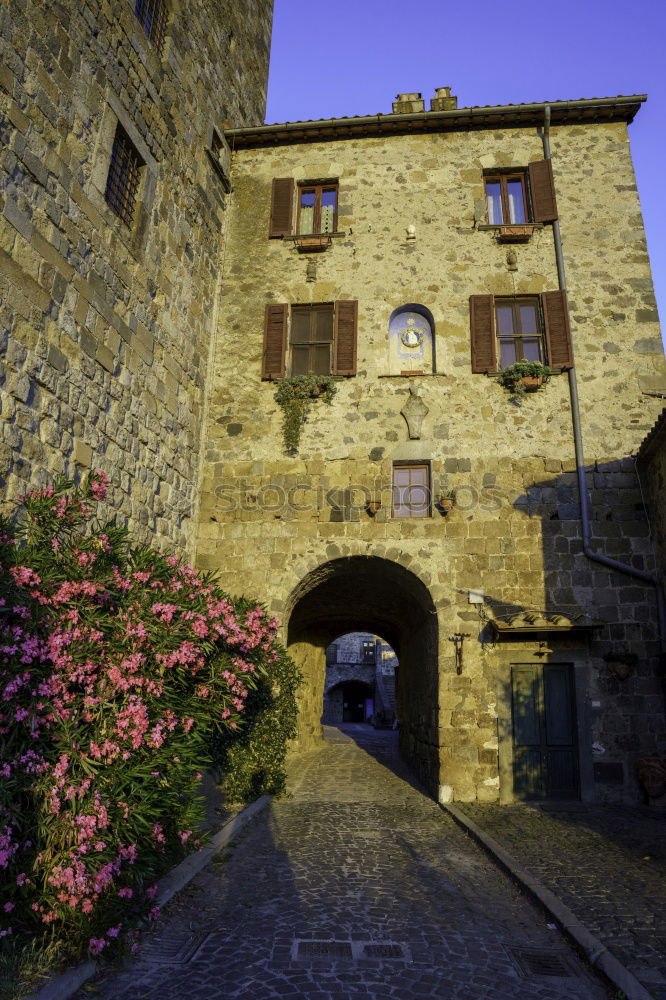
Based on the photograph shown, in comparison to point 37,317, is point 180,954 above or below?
below

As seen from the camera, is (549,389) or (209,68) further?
(209,68)

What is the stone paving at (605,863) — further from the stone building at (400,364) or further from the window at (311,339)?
the window at (311,339)

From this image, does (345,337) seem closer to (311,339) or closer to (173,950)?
(311,339)

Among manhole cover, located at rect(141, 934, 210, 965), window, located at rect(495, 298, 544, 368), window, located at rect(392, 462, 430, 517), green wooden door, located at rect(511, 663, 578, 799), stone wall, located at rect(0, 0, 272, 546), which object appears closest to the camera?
manhole cover, located at rect(141, 934, 210, 965)

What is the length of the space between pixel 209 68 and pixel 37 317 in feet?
25.4

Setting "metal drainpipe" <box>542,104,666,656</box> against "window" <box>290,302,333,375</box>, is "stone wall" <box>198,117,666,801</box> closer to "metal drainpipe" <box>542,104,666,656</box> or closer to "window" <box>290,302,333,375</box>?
"metal drainpipe" <box>542,104,666,656</box>

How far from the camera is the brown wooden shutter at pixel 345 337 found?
35.4 ft

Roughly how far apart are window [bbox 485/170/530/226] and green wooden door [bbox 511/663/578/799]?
7.66 meters

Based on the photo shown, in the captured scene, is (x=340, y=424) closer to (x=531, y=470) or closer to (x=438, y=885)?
(x=531, y=470)

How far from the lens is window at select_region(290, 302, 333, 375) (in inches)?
439

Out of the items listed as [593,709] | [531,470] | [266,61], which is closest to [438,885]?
[593,709]

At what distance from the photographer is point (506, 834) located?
7332mm

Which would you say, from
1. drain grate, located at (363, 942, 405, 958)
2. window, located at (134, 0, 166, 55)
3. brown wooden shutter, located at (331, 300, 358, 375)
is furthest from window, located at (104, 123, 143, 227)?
drain grate, located at (363, 942, 405, 958)

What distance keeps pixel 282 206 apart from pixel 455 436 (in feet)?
18.0
